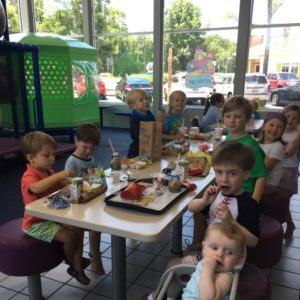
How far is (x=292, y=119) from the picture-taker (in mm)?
3006

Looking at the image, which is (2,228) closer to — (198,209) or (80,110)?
(198,209)

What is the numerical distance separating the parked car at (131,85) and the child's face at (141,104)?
17.1 feet

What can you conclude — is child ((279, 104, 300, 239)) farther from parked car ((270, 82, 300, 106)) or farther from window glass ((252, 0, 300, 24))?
window glass ((252, 0, 300, 24))

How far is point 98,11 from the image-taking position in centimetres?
841

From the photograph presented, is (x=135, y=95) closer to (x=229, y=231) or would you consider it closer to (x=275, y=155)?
(x=275, y=155)

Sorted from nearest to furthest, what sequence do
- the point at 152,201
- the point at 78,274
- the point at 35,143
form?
the point at 152,201, the point at 35,143, the point at 78,274

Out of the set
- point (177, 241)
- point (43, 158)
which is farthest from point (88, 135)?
point (177, 241)

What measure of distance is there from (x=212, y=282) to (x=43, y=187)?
3.38 feet

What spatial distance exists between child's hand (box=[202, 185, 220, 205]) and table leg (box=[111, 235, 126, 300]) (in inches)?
19.5

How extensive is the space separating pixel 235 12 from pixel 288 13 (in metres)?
1.07

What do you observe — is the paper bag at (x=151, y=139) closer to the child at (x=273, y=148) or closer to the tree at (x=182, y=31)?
the child at (x=273, y=148)

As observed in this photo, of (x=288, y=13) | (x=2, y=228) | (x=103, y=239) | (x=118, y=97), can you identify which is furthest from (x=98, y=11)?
(x=2, y=228)

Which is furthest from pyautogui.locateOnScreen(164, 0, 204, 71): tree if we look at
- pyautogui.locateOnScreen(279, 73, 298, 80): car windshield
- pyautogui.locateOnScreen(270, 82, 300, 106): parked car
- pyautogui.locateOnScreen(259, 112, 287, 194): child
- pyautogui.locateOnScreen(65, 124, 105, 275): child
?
pyautogui.locateOnScreen(65, 124, 105, 275): child

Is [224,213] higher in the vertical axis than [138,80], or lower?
lower
